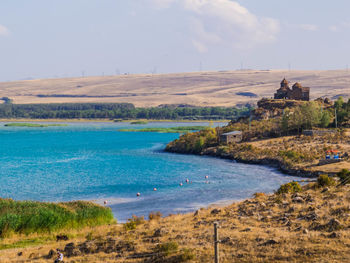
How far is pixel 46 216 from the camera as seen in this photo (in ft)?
106

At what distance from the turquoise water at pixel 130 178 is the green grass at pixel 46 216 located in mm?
3867

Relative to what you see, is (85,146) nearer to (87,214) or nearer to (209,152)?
(209,152)

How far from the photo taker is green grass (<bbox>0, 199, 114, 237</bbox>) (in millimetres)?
30875

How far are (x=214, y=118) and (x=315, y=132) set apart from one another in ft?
389

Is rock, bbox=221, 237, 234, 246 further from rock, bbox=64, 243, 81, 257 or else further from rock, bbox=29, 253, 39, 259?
rock, bbox=29, 253, 39, 259


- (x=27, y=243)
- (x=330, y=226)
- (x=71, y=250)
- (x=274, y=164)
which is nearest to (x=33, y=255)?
(x=71, y=250)

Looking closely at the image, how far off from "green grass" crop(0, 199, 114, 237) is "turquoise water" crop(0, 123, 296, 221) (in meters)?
3.87

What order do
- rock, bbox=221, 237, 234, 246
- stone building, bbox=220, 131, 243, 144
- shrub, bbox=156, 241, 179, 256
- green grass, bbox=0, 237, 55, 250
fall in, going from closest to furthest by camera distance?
shrub, bbox=156, 241, 179, 256
rock, bbox=221, 237, 234, 246
green grass, bbox=0, 237, 55, 250
stone building, bbox=220, 131, 243, 144

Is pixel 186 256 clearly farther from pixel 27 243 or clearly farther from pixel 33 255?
pixel 27 243

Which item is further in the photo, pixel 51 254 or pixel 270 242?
pixel 51 254

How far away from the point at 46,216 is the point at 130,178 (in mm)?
28032

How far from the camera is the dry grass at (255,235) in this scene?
19.9 m

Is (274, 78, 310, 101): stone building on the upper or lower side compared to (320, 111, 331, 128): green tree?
upper

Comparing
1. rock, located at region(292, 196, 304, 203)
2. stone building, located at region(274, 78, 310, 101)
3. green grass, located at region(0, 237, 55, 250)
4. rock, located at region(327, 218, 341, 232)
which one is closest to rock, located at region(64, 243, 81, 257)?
green grass, located at region(0, 237, 55, 250)
